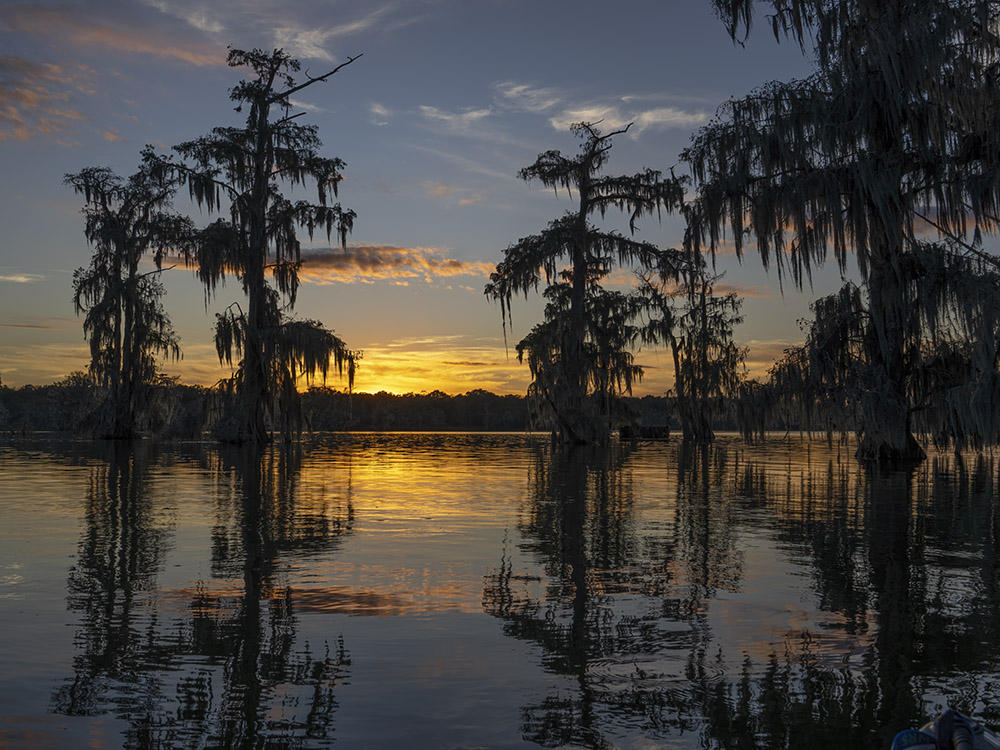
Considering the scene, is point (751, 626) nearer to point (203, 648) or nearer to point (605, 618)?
point (605, 618)

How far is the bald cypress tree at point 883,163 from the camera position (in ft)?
54.7

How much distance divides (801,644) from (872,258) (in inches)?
680

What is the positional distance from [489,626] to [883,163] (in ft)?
56.6

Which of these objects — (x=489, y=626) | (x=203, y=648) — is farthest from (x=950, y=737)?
Result: (x=203, y=648)

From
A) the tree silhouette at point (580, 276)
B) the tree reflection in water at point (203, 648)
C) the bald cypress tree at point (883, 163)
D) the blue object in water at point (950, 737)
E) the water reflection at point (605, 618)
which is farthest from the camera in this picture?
the tree silhouette at point (580, 276)

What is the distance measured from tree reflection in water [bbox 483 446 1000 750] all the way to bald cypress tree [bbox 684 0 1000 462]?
928cm

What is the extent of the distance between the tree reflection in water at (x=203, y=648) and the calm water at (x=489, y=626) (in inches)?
0.7

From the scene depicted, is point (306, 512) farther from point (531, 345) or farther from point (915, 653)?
point (531, 345)

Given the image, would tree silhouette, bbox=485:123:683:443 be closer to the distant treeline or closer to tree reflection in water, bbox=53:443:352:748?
the distant treeline

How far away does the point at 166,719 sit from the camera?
3.28 metres

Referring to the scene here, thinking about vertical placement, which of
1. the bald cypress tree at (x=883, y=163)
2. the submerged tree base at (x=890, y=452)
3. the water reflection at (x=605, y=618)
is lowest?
the water reflection at (x=605, y=618)

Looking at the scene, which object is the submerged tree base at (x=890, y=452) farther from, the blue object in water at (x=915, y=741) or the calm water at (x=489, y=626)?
the blue object in water at (x=915, y=741)

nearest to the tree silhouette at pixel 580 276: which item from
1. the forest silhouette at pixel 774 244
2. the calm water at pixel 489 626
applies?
the forest silhouette at pixel 774 244

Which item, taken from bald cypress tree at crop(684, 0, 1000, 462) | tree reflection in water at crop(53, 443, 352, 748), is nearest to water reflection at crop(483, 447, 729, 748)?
tree reflection in water at crop(53, 443, 352, 748)
